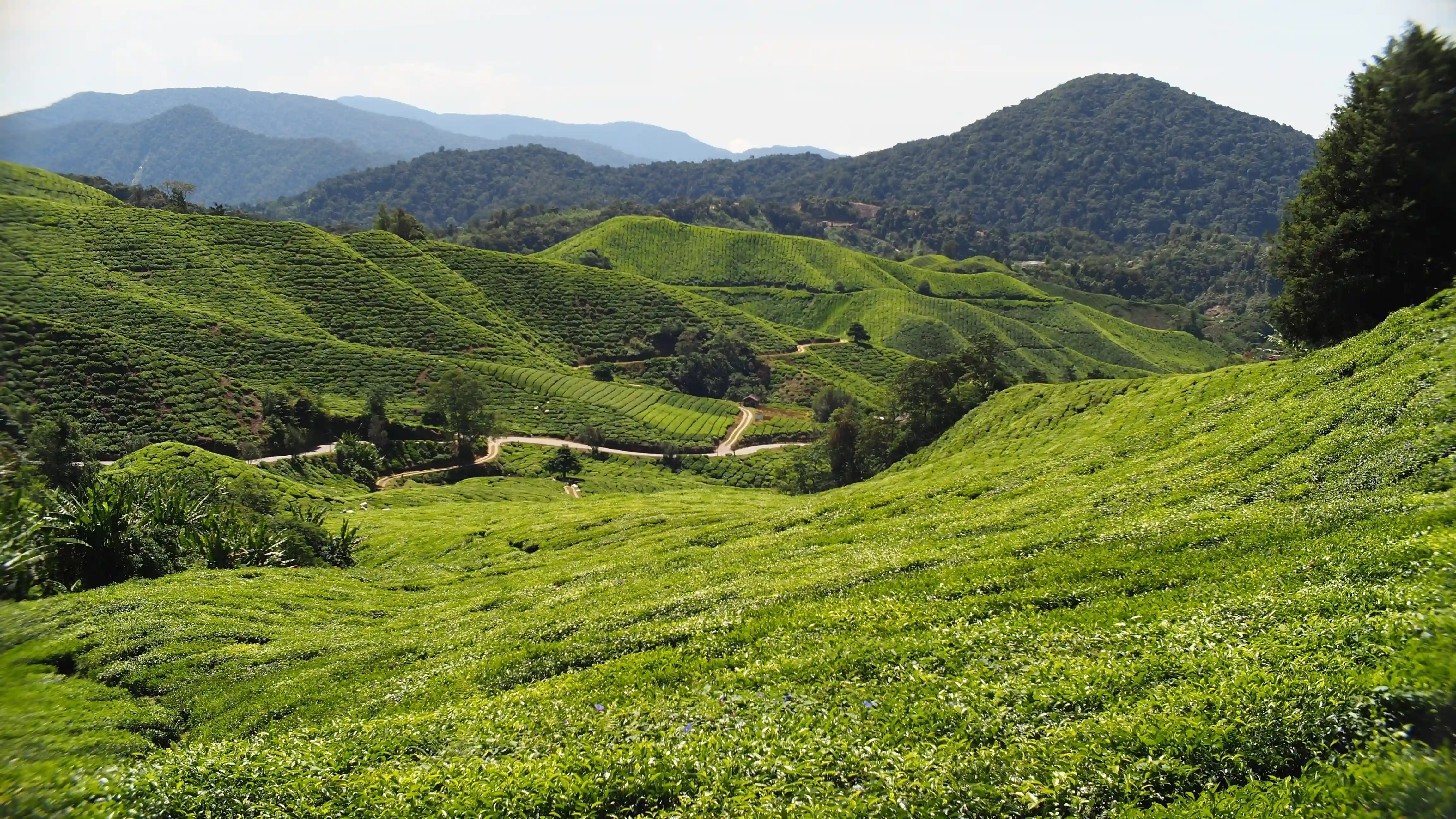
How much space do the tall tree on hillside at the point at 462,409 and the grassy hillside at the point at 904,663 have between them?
72.3m

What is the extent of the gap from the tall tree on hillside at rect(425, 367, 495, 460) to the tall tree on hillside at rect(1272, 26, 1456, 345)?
84026 mm

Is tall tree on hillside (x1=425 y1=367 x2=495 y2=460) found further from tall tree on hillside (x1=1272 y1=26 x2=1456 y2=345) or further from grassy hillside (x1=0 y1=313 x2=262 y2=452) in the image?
tall tree on hillside (x1=1272 y1=26 x2=1456 y2=345)

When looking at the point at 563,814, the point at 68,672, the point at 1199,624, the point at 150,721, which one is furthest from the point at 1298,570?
the point at 68,672

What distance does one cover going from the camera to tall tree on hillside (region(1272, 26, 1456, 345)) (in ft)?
67.6

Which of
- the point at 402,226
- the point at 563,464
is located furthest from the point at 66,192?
the point at 563,464

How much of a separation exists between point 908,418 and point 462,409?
5527 centimetres

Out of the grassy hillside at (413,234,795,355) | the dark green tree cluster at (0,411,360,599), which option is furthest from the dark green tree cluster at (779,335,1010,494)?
the grassy hillside at (413,234,795,355)

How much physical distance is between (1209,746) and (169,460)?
6270 centimetres

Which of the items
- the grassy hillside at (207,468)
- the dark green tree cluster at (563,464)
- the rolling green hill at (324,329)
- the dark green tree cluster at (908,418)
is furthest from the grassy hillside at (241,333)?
the dark green tree cluster at (908,418)

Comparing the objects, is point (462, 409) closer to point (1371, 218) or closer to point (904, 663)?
point (1371, 218)

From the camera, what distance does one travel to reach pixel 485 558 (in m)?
32.6

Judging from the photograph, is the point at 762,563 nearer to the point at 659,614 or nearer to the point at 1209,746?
the point at 659,614

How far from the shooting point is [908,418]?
257ft

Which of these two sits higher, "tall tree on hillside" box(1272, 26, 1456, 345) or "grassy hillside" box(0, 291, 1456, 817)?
"tall tree on hillside" box(1272, 26, 1456, 345)
